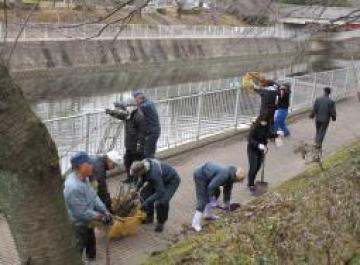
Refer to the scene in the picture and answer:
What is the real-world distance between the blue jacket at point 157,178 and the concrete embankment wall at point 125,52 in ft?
58.6

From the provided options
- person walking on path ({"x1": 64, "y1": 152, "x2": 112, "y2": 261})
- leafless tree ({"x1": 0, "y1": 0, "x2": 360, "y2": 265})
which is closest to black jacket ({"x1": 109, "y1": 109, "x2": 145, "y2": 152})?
person walking on path ({"x1": 64, "y1": 152, "x2": 112, "y2": 261})

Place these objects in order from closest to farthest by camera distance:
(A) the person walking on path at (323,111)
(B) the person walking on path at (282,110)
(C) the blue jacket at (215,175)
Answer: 1. (C) the blue jacket at (215,175)
2. (A) the person walking on path at (323,111)
3. (B) the person walking on path at (282,110)

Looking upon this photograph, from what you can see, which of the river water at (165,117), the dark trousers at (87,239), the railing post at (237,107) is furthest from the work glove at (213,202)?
the railing post at (237,107)

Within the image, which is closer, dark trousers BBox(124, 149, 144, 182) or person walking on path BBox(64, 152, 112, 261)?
person walking on path BBox(64, 152, 112, 261)

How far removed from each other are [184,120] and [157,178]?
5274 mm

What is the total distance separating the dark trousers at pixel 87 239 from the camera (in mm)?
6822

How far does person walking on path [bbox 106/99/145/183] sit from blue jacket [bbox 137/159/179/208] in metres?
1.56

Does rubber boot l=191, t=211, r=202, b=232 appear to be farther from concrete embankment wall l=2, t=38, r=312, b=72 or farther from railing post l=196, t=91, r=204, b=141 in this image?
concrete embankment wall l=2, t=38, r=312, b=72

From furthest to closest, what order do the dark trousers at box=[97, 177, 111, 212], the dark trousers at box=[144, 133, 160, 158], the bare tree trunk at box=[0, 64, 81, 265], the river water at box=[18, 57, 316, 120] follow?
the river water at box=[18, 57, 316, 120] < the dark trousers at box=[144, 133, 160, 158] < the dark trousers at box=[97, 177, 111, 212] < the bare tree trunk at box=[0, 64, 81, 265]

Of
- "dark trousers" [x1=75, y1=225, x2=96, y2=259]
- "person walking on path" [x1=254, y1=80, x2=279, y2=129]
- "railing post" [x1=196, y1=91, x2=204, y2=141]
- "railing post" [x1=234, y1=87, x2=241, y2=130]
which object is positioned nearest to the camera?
"dark trousers" [x1=75, y1=225, x2=96, y2=259]

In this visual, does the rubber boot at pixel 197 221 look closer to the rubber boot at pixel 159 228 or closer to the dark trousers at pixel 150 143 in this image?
the rubber boot at pixel 159 228

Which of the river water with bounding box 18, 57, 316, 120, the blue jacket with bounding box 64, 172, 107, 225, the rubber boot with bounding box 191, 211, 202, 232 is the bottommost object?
the river water with bounding box 18, 57, 316, 120

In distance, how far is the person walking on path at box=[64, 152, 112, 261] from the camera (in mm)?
6434

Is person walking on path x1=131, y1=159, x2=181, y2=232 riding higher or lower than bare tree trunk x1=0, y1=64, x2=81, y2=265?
lower
